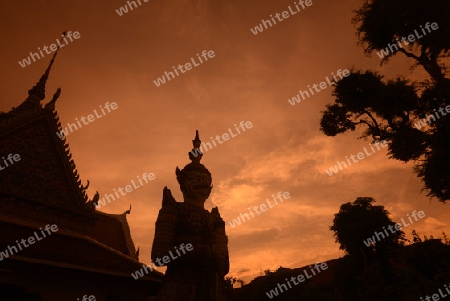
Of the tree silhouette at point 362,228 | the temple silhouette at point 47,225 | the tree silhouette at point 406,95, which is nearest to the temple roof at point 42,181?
the temple silhouette at point 47,225

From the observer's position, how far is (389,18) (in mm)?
10508

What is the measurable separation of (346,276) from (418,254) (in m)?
10.4

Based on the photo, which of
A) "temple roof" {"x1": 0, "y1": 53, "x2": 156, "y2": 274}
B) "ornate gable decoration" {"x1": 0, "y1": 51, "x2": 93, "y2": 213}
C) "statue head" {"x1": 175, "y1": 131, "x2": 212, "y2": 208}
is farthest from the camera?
"ornate gable decoration" {"x1": 0, "y1": 51, "x2": 93, "y2": 213}

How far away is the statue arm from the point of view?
16.1 ft

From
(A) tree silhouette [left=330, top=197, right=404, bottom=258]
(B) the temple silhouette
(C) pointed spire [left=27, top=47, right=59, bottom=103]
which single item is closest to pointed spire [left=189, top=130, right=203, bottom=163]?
(B) the temple silhouette

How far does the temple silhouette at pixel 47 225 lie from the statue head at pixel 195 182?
3502mm

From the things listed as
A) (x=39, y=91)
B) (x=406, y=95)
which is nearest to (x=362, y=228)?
(x=406, y=95)

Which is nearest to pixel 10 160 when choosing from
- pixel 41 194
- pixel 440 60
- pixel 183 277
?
pixel 41 194

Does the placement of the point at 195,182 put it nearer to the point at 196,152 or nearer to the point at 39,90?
the point at 196,152

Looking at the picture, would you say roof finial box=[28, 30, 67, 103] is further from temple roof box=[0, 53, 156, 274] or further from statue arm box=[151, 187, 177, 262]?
statue arm box=[151, 187, 177, 262]

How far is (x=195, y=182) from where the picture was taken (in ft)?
19.1

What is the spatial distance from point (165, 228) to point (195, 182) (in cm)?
112

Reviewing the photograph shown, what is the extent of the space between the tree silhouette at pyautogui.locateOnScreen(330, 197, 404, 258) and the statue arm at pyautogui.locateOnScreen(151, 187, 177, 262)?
26114 mm

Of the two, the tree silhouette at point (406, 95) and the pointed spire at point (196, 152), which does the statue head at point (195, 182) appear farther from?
the tree silhouette at point (406, 95)
